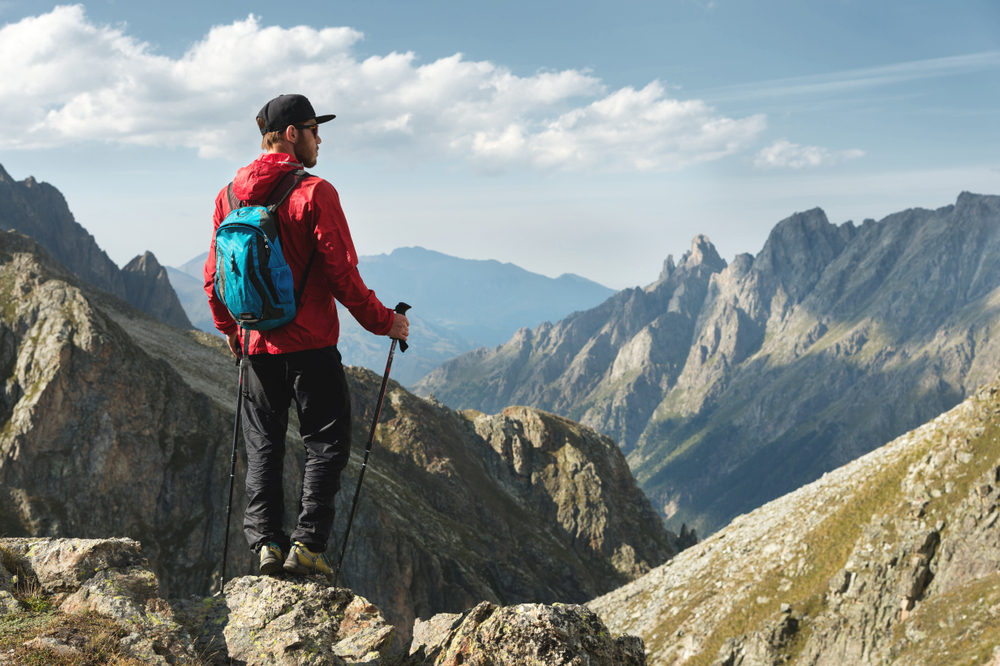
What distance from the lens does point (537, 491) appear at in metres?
112

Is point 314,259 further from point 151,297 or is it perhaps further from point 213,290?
point 151,297

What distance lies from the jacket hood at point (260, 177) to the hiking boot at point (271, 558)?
4607 millimetres

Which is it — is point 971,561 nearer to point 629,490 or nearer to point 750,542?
point 750,542

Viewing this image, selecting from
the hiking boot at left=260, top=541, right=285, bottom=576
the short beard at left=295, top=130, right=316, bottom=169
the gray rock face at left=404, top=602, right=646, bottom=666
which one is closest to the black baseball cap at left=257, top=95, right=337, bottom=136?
the short beard at left=295, top=130, right=316, bottom=169

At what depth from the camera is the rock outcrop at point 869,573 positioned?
1313 inches

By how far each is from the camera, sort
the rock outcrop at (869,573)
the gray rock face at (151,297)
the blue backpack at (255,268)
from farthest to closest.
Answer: the gray rock face at (151,297), the rock outcrop at (869,573), the blue backpack at (255,268)

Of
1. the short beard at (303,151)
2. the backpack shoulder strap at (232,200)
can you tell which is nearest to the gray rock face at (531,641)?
the backpack shoulder strap at (232,200)

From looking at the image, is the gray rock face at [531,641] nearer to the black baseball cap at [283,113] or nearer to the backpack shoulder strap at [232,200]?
the backpack shoulder strap at [232,200]

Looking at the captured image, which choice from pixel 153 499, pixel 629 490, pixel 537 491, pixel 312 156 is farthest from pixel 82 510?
pixel 629 490

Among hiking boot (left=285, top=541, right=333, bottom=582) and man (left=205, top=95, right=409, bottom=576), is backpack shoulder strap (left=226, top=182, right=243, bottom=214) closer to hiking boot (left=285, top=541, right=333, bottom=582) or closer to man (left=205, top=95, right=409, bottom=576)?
man (left=205, top=95, right=409, bottom=576)

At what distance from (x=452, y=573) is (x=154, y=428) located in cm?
3444

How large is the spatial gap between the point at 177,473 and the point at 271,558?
58.9 meters

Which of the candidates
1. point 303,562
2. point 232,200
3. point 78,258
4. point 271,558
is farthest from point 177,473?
point 78,258

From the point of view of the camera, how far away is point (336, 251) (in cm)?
731
